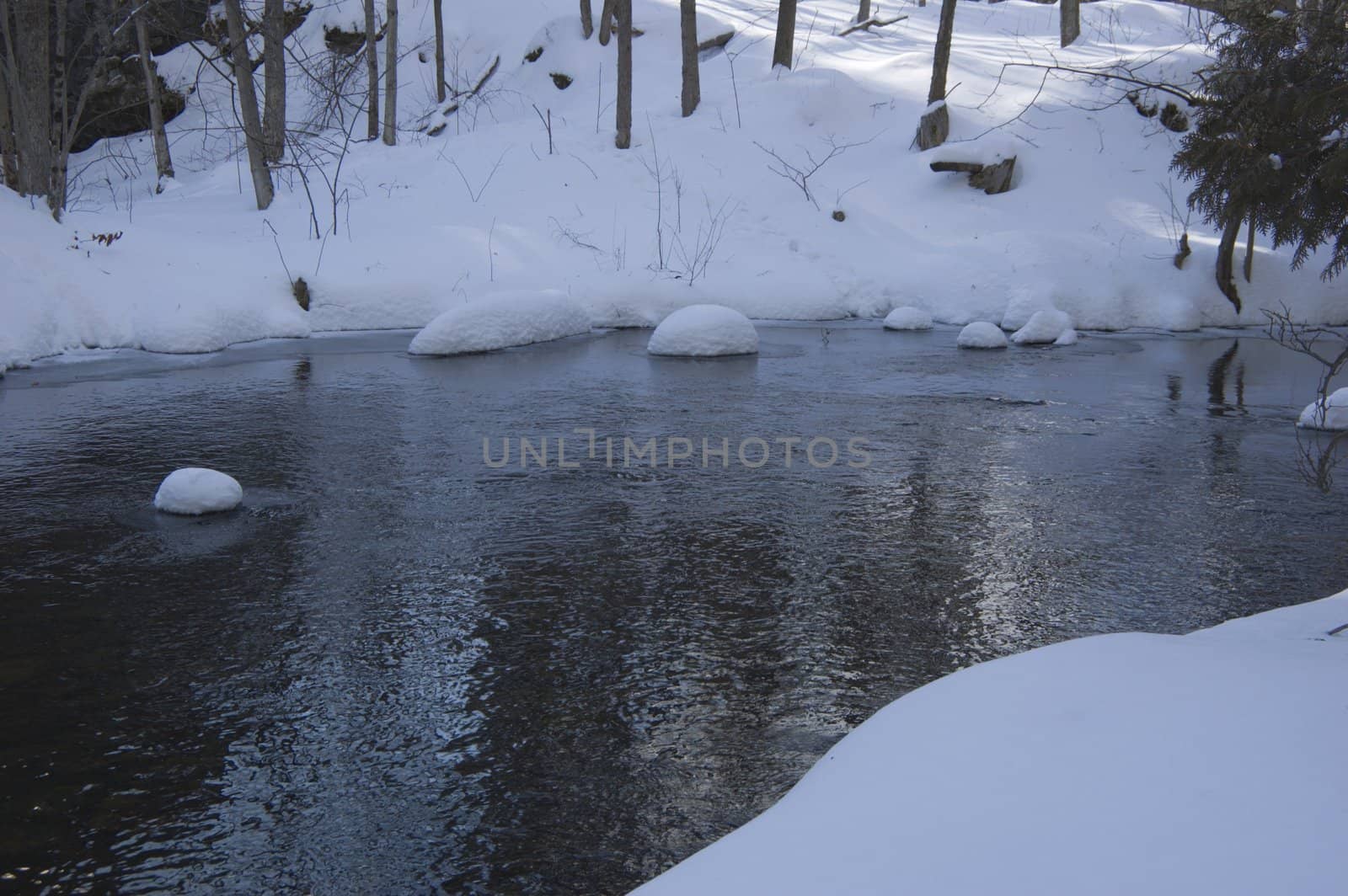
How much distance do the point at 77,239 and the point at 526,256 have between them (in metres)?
5.62

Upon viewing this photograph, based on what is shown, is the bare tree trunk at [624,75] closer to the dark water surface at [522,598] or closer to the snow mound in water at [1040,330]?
the snow mound in water at [1040,330]

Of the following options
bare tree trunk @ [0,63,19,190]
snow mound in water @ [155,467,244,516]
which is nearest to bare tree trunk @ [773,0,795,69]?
bare tree trunk @ [0,63,19,190]

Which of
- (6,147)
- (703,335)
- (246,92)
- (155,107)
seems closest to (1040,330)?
(703,335)

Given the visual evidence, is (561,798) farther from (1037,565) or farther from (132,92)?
(132,92)

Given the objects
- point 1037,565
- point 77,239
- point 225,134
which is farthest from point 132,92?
point 1037,565

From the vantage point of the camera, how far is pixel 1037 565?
526cm

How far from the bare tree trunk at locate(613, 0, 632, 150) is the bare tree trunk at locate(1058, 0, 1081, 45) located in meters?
10.3

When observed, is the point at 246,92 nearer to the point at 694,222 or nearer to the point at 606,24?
the point at 694,222

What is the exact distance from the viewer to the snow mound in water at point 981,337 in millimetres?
12695

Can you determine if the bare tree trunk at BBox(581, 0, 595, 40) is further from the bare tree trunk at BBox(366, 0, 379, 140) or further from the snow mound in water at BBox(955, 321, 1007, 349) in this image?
the snow mound in water at BBox(955, 321, 1007, 349)

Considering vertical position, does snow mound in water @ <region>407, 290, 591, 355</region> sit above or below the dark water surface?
above

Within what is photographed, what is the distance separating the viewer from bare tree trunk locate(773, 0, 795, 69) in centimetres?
2184

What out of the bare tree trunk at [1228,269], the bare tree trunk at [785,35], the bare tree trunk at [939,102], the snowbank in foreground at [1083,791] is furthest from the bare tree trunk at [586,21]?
the snowbank in foreground at [1083,791]

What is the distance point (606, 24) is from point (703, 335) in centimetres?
1668
